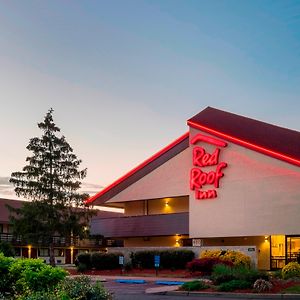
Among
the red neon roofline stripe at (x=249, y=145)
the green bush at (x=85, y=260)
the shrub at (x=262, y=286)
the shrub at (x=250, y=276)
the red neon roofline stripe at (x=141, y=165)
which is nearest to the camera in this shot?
the shrub at (x=262, y=286)

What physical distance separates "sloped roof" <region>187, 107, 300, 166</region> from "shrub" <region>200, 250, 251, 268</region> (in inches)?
262

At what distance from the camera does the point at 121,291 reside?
24.1 meters

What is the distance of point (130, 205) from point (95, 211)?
118 inches

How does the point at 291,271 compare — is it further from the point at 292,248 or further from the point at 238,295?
the point at 292,248

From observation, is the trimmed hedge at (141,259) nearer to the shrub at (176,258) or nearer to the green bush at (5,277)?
the shrub at (176,258)

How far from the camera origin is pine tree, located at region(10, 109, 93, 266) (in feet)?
149

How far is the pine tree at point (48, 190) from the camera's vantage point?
4547cm

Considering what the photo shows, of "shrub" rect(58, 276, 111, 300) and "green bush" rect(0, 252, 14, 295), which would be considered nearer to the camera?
"shrub" rect(58, 276, 111, 300)

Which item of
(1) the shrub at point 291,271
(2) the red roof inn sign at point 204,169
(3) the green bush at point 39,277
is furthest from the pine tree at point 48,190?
(3) the green bush at point 39,277

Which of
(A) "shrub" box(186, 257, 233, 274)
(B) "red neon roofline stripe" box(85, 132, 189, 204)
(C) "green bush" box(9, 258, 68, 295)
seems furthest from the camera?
(B) "red neon roofline stripe" box(85, 132, 189, 204)

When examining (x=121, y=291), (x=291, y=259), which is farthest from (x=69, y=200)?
(x=121, y=291)

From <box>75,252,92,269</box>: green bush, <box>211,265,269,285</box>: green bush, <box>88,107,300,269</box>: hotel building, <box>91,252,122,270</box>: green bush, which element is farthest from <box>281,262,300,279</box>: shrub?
<box>75,252,92,269</box>: green bush

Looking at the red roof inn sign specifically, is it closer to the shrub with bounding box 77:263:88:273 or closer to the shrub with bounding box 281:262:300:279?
the shrub with bounding box 77:263:88:273

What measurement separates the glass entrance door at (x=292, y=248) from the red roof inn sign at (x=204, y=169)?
19.2 ft
